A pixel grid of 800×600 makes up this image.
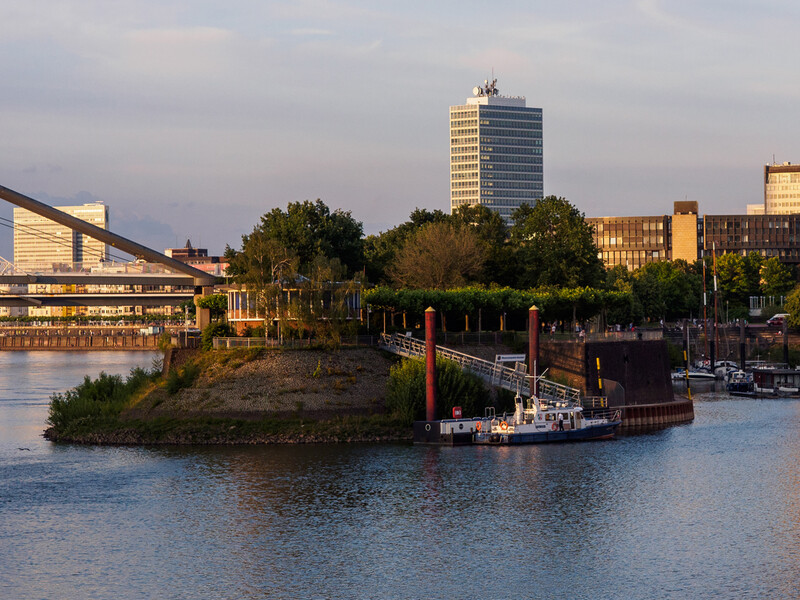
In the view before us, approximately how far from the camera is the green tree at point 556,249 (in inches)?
4220

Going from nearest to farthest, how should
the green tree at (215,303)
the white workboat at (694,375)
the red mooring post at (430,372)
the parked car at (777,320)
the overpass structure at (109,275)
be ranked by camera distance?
the red mooring post at (430,372) → the green tree at (215,303) → the white workboat at (694,375) → the overpass structure at (109,275) → the parked car at (777,320)

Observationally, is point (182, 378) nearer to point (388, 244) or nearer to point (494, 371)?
point (494, 371)

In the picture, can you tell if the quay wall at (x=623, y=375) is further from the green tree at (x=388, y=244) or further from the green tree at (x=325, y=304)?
the green tree at (x=388, y=244)

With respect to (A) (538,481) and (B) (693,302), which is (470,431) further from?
(B) (693,302)

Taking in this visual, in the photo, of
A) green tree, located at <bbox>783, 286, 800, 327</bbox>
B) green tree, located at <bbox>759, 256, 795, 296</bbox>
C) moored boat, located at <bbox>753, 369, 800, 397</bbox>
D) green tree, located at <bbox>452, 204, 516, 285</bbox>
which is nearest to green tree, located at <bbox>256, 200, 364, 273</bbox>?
green tree, located at <bbox>452, 204, 516, 285</bbox>

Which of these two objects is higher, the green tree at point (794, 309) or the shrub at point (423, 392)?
the green tree at point (794, 309)

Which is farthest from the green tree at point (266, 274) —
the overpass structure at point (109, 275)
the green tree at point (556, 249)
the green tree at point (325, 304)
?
the overpass structure at point (109, 275)

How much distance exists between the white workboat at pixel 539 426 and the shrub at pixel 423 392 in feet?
6.34

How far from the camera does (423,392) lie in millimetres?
66625

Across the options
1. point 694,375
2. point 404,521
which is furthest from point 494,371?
point 694,375

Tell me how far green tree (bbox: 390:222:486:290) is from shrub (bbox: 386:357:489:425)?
3392cm

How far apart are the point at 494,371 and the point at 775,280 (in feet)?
444

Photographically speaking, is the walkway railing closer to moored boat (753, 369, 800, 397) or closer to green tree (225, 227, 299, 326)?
green tree (225, 227, 299, 326)

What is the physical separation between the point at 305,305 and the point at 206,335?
7.47 m
